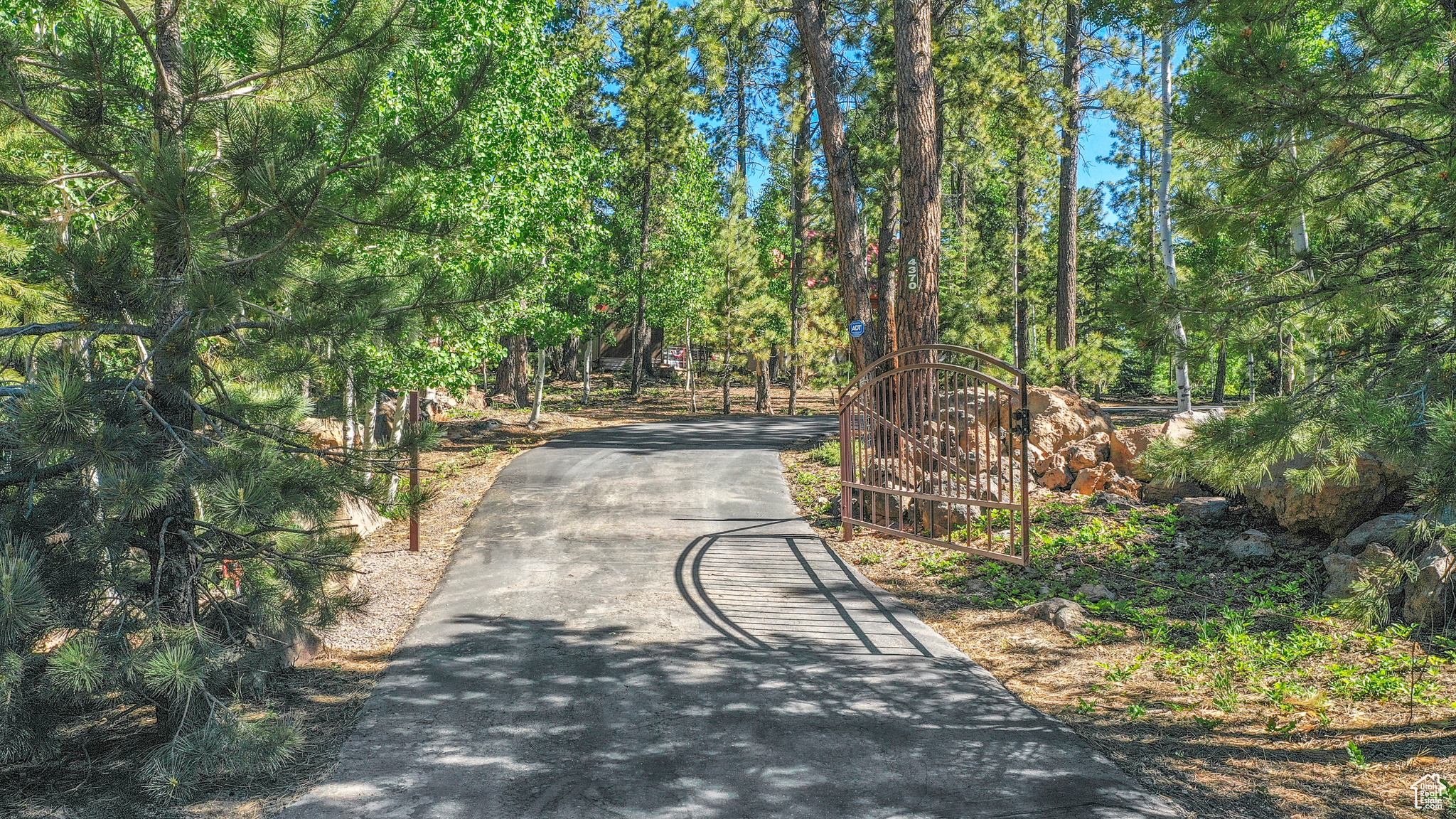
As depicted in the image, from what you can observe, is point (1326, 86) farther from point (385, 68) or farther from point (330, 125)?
point (330, 125)

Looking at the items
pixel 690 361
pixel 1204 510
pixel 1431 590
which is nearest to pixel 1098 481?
pixel 1204 510

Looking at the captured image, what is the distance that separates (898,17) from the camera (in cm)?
949

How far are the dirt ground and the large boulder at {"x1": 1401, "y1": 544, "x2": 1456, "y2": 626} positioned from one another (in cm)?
75

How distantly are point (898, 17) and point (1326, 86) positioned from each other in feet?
20.3

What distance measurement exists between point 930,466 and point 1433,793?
405 cm

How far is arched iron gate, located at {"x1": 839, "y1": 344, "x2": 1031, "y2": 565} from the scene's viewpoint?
6.82m

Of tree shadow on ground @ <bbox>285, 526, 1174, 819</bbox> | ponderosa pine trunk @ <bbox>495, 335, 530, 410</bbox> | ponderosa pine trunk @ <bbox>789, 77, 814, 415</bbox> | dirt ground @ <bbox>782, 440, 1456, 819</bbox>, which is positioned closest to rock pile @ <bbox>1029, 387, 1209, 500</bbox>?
dirt ground @ <bbox>782, 440, 1456, 819</bbox>

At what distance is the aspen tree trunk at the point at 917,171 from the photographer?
30.9ft

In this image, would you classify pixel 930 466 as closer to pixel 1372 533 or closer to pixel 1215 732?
pixel 1215 732

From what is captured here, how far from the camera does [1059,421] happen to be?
1009 cm

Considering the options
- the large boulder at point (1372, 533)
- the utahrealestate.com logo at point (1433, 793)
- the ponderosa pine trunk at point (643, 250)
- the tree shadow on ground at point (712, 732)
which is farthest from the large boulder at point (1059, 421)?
the ponderosa pine trunk at point (643, 250)

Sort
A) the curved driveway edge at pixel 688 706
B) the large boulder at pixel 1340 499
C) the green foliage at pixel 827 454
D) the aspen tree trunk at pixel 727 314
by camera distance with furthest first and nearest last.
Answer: the aspen tree trunk at pixel 727 314 → the green foliage at pixel 827 454 → the large boulder at pixel 1340 499 → the curved driveway edge at pixel 688 706

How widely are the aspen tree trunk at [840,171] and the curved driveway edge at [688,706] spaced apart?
439 centimetres

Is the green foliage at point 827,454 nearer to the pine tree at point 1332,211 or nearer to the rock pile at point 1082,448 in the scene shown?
the rock pile at point 1082,448
